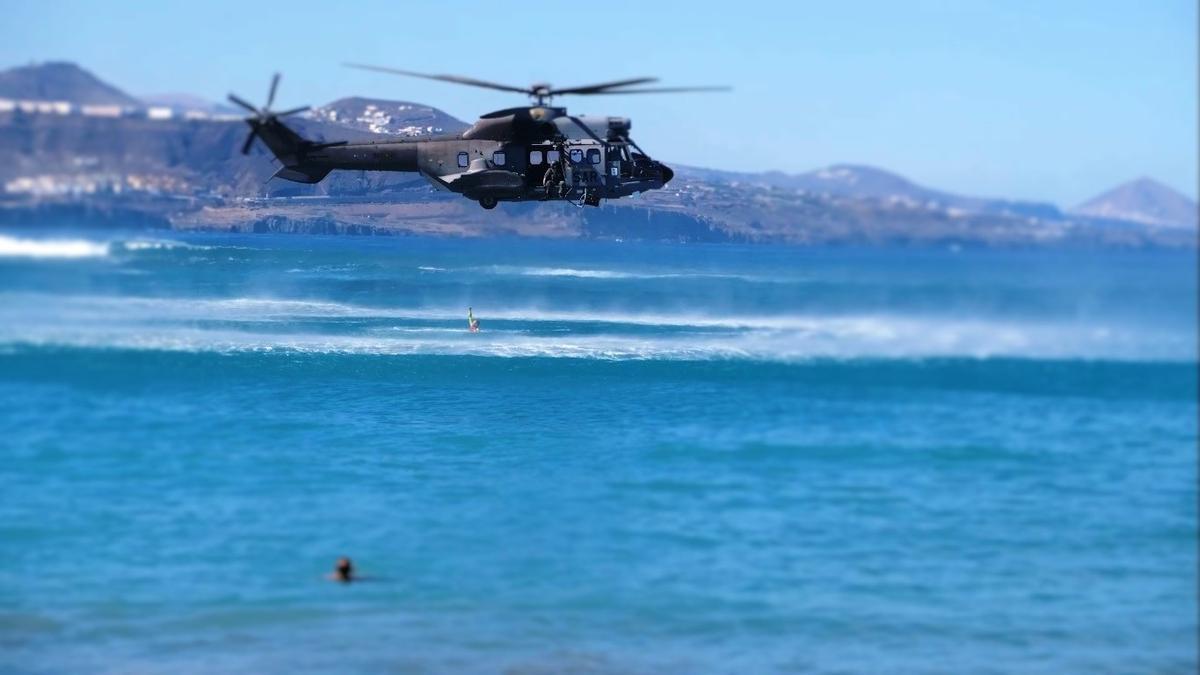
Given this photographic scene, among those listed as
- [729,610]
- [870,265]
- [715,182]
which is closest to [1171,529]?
[870,265]

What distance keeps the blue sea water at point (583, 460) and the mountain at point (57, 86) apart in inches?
58.5

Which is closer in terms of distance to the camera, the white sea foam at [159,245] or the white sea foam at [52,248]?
the white sea foam at [159,245]

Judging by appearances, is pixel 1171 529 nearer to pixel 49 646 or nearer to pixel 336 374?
pixel 336 374

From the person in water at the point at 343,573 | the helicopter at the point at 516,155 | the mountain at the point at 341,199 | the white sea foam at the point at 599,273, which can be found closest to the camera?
the helicopter at the point at 516,155

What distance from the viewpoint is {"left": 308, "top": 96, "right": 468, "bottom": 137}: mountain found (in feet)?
38.9

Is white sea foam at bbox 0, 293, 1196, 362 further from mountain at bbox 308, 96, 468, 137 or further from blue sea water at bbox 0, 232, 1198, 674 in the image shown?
mountain at bbox 308, 96, 468, 137

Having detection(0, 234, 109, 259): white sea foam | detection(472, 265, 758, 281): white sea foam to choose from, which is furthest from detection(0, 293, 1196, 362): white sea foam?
detection(0, 234, 109, 259): white sea foam

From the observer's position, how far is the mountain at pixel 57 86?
556 inches

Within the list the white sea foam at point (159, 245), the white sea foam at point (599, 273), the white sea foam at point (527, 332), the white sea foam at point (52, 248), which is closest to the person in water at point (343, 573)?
the white sea foam at point (527, 332)

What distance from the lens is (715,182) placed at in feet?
44.2

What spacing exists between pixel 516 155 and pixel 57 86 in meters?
5.92

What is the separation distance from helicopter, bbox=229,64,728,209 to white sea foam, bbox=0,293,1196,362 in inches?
112

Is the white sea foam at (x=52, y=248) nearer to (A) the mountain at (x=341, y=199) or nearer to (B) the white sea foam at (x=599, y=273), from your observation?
(A) the mountain at (x=341, y=199)

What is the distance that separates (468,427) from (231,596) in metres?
→ 3.17
